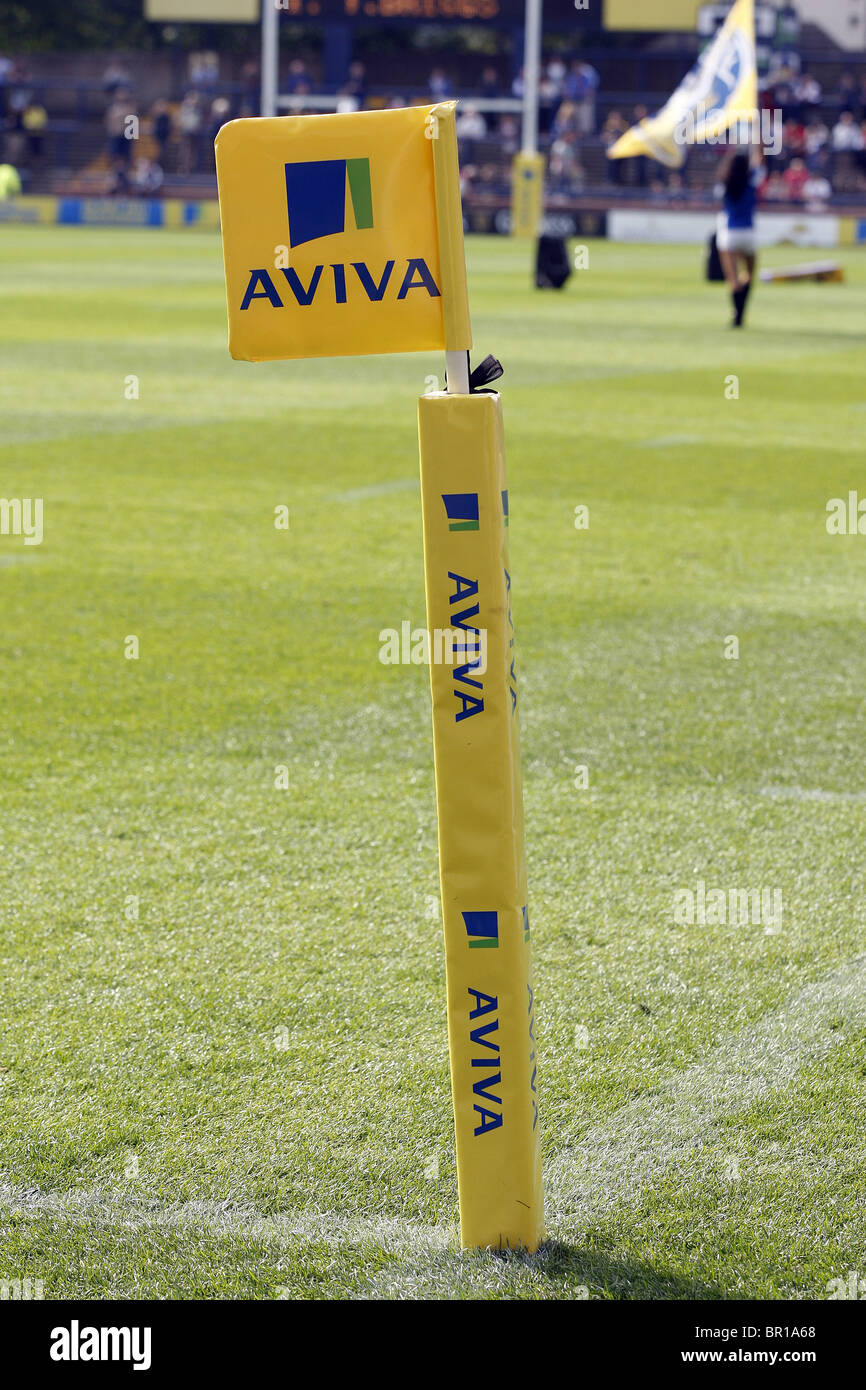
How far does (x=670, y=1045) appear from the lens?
345cm

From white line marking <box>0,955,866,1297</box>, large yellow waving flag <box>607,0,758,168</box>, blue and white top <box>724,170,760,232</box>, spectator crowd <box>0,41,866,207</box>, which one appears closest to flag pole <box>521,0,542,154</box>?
spectator crowd <box>0,41,866,207</box>

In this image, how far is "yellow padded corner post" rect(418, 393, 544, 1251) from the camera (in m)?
2.42

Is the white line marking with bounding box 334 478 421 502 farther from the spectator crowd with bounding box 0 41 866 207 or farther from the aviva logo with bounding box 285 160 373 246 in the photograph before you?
the spectator crowd with bounding box 0 41 866 207

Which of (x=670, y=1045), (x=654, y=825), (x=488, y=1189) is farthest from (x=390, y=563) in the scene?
(x=488, y=1189)

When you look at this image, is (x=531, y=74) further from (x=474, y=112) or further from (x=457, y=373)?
(x=457, y=373)

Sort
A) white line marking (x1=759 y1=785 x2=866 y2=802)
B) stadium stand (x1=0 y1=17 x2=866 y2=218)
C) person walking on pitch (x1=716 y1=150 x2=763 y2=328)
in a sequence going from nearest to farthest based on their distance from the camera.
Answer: white line marking (x1=759 y1=785 x2=866 y2=802), person walking on pitch (x1=716 y1=150 x2=763 y2=328), stadium stand (x1=0 y1=17 x2=866 y2=218)

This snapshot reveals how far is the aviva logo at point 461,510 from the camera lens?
2.42 metres

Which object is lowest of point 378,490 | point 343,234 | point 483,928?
point 378,490

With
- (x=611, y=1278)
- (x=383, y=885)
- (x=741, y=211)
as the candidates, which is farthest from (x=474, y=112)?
(x=611, y=1278)

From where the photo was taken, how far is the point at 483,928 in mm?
2525

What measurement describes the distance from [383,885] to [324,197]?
2.18 meters

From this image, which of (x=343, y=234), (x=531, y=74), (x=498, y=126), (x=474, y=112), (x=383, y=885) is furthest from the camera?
(x=498, y=126)

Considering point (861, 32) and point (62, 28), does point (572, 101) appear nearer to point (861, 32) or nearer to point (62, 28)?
point (861, 32)

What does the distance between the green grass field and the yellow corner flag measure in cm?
137
